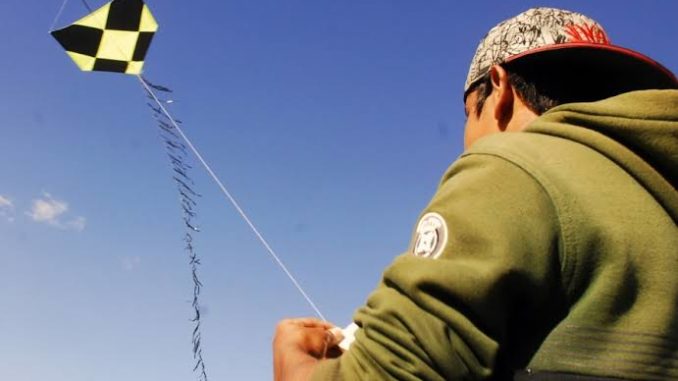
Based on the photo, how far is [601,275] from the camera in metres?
1.62

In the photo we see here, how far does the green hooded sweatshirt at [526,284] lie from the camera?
5.07 ft

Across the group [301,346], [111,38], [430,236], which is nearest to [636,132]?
[430,236]

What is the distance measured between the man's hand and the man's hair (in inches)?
35.5

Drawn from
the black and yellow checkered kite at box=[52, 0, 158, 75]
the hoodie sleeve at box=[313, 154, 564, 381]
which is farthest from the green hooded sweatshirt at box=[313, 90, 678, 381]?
the black and yellow checkered kite at box=[52, 0, 158, 75]

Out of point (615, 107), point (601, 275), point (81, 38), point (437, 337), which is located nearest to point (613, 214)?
point (601, 275)

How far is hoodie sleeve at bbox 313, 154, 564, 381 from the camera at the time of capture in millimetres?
1537

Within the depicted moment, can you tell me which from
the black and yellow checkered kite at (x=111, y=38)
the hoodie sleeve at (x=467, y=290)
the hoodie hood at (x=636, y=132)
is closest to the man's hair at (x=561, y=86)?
the hoodie hood at (x=636, y=132)

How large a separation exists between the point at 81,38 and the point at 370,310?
5.13 meters

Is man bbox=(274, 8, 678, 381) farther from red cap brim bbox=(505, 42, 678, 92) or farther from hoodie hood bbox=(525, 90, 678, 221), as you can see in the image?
red cap brim bbox=(505, 42, 678, 92)

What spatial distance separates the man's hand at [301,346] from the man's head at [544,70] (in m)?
0.85

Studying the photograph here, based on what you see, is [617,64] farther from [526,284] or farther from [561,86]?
[526,284]

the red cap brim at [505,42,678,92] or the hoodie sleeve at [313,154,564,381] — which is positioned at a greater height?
the red cap brim at [505,42,678,92]

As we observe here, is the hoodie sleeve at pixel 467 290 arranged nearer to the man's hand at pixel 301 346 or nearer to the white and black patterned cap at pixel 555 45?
the man's hand at pixel 301 346

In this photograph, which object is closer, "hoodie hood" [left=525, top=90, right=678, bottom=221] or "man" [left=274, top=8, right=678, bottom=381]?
"man" [left=274, top=8, right=678, bottom=381]
